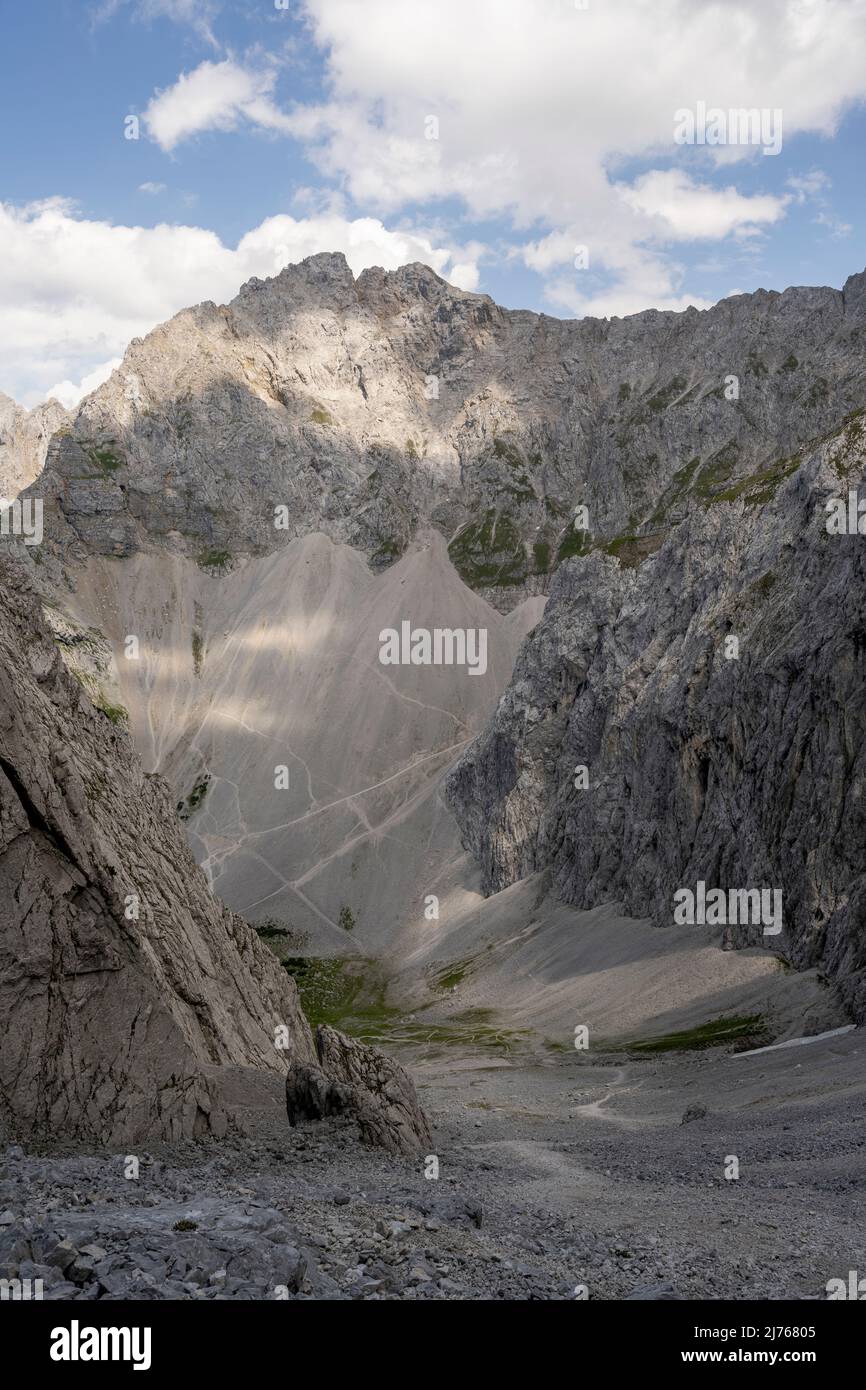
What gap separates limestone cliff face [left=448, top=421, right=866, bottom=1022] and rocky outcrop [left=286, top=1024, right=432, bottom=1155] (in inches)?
1879

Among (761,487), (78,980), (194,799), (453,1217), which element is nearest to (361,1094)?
(78,980)

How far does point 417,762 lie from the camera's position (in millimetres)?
191875

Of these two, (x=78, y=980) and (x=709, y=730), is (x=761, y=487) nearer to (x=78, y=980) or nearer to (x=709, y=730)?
(x=709, y=730)

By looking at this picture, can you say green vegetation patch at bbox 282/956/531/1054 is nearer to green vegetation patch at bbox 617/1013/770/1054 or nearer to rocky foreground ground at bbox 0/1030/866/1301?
green vegetation patch at bbox 617/1013/770/1054

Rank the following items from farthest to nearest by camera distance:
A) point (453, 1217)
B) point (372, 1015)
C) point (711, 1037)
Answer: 1. point (372, 1015)
2. point (711, 1037)
3. point (453, 1217)

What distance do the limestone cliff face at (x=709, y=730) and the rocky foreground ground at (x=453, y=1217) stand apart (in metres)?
42.5

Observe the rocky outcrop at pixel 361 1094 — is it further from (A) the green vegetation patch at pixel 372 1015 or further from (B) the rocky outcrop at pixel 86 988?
(A) the green vegetation patch at pixel 372 1015

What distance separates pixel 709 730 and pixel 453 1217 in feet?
304


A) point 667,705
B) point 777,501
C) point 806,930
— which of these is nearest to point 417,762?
point 667,705

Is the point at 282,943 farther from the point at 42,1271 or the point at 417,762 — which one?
the point at 42,1271

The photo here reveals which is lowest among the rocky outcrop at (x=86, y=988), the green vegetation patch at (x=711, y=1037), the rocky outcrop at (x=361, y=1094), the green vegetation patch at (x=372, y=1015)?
the green vegetation patch at (x=372, y=1015)

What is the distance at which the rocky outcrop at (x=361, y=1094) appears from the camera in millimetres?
31031

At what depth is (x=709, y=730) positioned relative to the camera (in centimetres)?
10919

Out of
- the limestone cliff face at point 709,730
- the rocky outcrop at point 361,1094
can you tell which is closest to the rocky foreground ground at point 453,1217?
the rocky outcrop at point 361,1094
